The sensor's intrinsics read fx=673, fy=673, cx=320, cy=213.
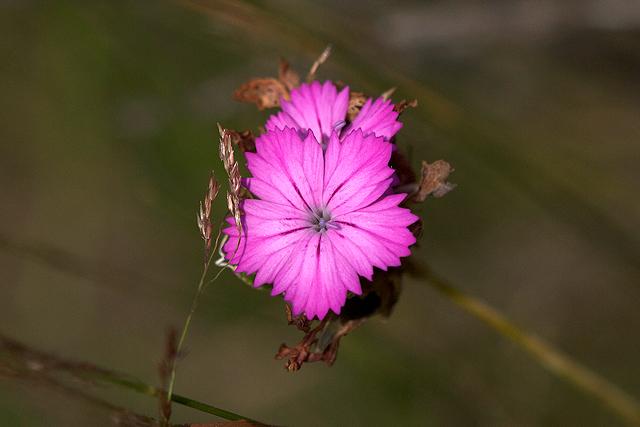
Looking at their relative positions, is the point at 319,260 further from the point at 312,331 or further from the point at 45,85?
the point at 45,85

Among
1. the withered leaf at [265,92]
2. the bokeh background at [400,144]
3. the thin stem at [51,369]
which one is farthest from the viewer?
the bokeh background at [400,144]

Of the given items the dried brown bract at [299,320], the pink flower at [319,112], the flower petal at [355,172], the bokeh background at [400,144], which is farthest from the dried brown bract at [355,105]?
the bokeh background at [400,144]

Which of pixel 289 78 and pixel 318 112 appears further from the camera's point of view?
pixel 289 78

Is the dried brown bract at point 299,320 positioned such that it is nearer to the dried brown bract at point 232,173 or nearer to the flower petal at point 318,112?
the dried brown bract at point 232,173

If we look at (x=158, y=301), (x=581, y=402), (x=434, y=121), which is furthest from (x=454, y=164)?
(x=158, y=301)

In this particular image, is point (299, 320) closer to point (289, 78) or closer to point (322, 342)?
point (322, 342)

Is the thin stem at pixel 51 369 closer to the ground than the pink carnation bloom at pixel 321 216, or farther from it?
closer to the ground

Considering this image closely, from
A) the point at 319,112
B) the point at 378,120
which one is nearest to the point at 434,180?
the point at 378,120
